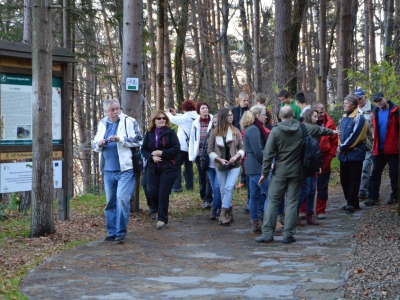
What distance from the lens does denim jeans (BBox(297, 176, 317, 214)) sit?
9.52 m

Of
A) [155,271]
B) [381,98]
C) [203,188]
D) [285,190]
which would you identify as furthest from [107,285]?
[381,98]

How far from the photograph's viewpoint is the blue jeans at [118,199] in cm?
852

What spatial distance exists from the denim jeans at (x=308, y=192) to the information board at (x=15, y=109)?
4.57m

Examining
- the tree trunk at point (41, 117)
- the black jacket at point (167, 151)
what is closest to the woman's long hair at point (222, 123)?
the black jacket at point (167, 151)

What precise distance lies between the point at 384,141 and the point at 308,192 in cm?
253

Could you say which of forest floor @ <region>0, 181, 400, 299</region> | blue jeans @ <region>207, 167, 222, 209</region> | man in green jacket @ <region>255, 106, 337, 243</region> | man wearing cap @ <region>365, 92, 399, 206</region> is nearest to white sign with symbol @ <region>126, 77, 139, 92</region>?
blue jeans @ <region>207, 167, 222, 209</region>

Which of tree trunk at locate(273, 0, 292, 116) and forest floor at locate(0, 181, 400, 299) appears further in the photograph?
tree trunk at locate(273, 0, 292, 116)

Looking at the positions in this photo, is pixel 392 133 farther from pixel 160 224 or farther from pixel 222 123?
pixel 160 224

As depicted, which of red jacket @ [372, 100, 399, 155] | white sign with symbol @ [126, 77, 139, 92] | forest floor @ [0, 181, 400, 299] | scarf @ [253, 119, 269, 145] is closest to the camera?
forest floor @ [0, 181, 400, 299]

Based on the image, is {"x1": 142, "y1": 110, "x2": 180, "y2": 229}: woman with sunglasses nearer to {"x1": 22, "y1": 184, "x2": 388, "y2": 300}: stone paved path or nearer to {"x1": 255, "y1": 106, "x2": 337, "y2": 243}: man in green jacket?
{"x1": 22, "y1": 184, "x2": 388, "y2": 300}: stone paved path

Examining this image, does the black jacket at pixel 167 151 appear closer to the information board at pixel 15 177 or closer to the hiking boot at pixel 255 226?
the hiking boot at pixel 255 226

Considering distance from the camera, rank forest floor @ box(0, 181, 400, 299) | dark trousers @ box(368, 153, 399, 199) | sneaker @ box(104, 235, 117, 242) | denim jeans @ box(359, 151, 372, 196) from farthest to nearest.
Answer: denim jeans @ box(359, 151, 372, 196) → dark trousers @ box(368, 153, 399, 199) → sneaker @ box(104, 235, 117, 242) → forest floor @ box(0, 181, 400, 299)

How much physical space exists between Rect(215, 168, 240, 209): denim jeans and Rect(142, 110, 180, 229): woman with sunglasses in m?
0.90

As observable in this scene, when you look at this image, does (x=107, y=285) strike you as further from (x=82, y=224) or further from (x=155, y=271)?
(x=82, y=224)
